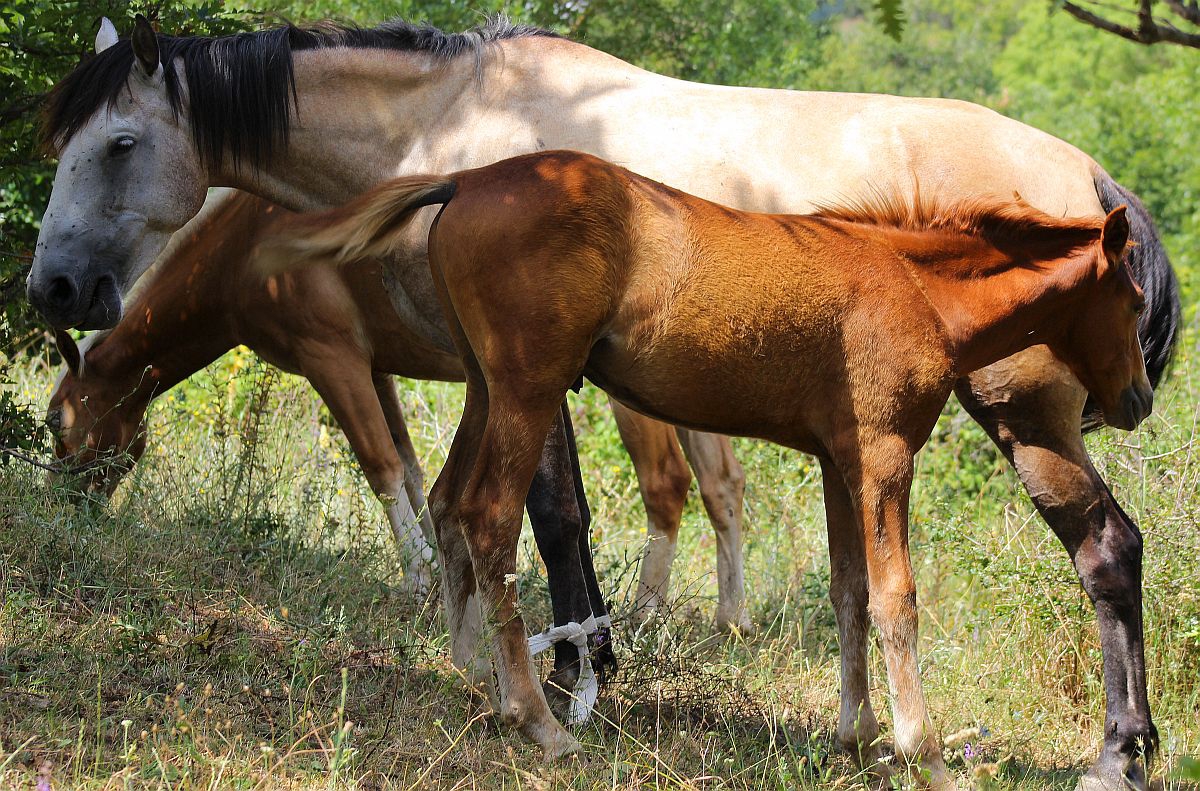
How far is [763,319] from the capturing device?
132 inches

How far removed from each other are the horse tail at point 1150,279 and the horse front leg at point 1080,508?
0.32 meters

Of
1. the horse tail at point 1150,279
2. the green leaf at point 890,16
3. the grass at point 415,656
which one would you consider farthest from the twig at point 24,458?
the green leaf at point 890,16

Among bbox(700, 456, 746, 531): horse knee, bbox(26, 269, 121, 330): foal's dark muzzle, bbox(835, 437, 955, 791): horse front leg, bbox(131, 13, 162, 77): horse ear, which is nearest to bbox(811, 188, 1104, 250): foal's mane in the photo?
bbox(835, 437, 955, 791): horse front leg

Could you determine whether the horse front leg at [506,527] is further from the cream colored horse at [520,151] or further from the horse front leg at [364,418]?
the horse front leg at [364,418]

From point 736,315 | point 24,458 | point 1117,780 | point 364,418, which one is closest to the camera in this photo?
point 736,315

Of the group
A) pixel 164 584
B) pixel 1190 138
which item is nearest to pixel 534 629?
pixel 164 584

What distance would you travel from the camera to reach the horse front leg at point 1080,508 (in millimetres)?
4141

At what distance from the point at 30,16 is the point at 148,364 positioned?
A: 6.06 feet

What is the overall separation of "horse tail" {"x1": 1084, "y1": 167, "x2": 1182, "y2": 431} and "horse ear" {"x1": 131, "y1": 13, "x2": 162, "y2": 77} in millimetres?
3488

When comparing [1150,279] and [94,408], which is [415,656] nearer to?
[94,408]

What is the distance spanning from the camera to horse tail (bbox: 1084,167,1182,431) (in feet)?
14.6

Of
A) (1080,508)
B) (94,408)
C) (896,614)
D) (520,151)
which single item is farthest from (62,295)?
(1080,508)

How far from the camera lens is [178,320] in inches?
226

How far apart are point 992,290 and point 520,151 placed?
1.80 meters
